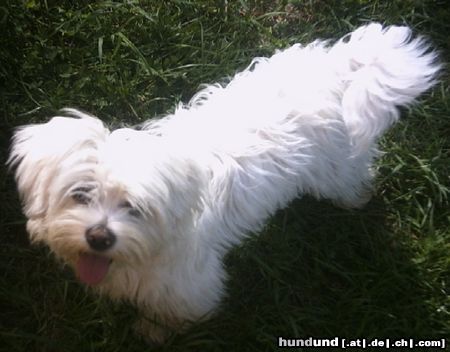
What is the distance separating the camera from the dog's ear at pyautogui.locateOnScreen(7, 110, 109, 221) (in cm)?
179

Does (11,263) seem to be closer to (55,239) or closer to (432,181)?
(55,239)

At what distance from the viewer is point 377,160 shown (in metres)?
3.10

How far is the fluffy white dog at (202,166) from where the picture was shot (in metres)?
1.80

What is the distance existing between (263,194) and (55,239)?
2.70ft

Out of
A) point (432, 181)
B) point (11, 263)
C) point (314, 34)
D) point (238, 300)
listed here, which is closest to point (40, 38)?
point (11, 263)

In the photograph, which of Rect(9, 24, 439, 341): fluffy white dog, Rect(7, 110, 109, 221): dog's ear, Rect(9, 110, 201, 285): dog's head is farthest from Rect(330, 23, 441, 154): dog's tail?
Rect(7, 110, 109, 221): dog's ear

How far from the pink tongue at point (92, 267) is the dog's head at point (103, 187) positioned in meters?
0.02

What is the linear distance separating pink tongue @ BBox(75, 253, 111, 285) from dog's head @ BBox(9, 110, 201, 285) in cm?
2

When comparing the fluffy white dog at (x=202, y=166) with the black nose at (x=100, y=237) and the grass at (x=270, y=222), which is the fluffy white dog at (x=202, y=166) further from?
the grass at (x=270, y=222)

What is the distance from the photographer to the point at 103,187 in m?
1.79

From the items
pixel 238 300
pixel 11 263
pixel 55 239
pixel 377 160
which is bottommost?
pixel 238 300

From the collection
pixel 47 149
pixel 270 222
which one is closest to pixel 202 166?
pixel 47 149

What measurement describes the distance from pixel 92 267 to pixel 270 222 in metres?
1.16

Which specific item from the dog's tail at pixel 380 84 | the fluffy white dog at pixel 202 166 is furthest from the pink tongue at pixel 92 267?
the dog's tail at pixel 380 84
